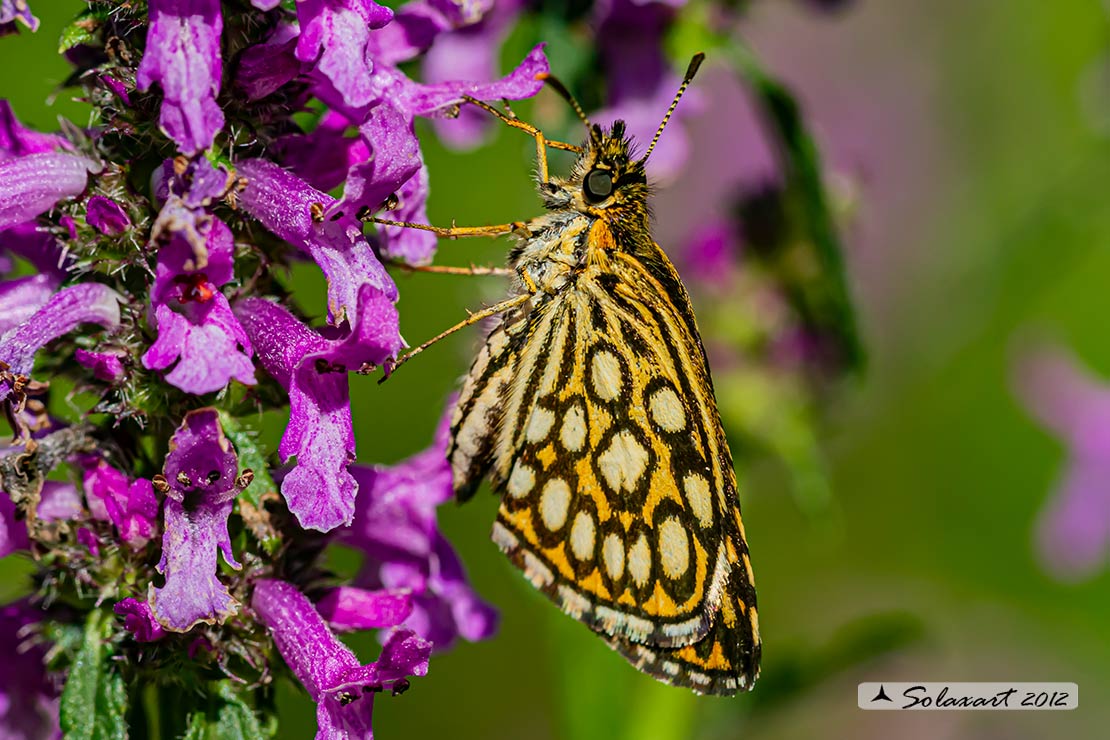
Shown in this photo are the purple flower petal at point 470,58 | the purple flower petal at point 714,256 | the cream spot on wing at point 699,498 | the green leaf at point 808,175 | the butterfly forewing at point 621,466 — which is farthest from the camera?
the purple flower petal at point 714,256

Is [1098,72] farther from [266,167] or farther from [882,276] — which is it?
[266,167]

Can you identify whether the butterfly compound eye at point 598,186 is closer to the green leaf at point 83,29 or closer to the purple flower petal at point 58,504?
the green leaf at point 83,29

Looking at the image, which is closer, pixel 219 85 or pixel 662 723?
pixel 219 85

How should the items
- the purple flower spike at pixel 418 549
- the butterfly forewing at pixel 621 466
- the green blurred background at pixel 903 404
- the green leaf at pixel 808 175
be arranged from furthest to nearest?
the green blurred background at pixel 903 404 < the green leaf at pixel 808 175 < the butterfly forewing at pixel 621 466 < the purple flower spike at pixel 418 549

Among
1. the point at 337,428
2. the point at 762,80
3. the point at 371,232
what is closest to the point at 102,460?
the point at 337,428

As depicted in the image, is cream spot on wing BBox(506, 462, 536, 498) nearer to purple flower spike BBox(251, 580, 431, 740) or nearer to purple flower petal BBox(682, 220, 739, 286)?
purple flower spike BBox(251, 580, 431, 740)

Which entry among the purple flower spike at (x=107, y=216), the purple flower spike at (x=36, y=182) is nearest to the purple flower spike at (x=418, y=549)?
the purple flower spike at (x=107, y=216)
